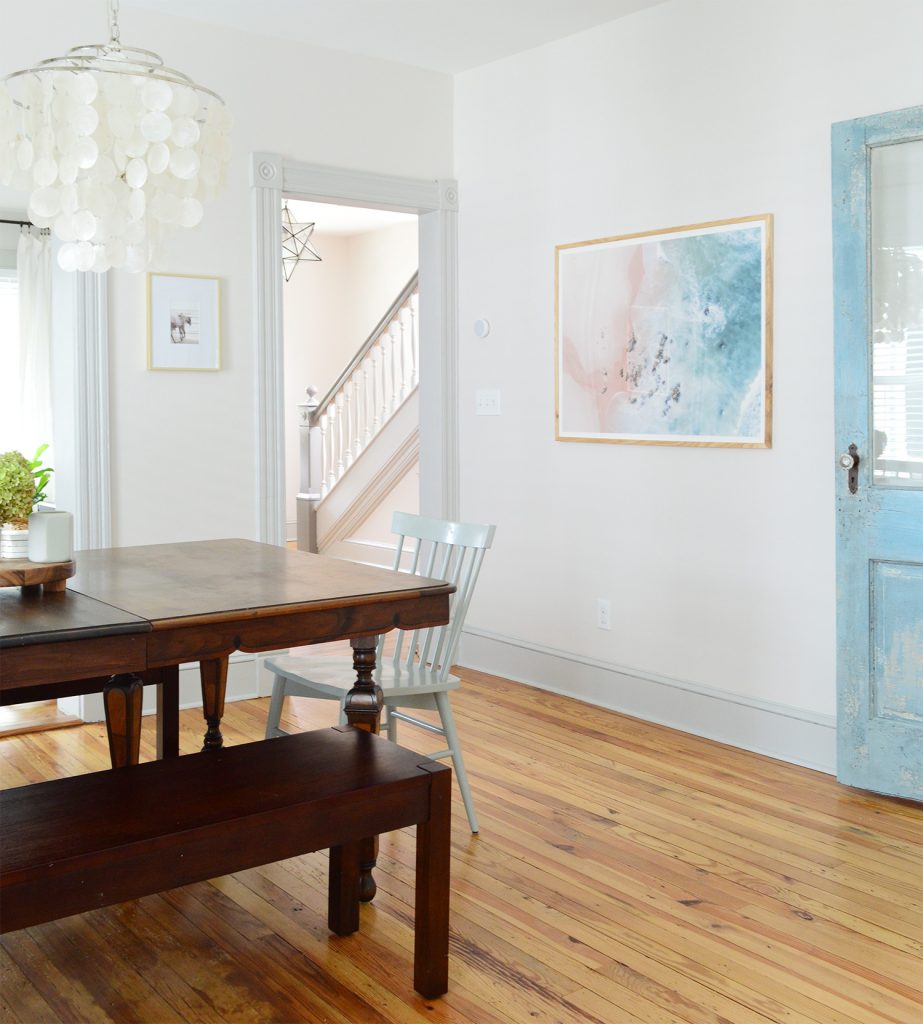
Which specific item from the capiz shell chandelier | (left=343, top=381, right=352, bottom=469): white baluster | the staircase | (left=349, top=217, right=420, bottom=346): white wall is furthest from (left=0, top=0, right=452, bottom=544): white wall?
(left=349, top=217, right=420, bottom=346): white wall

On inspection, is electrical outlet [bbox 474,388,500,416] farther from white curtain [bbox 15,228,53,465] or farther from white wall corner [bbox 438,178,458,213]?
white curtain [bbox 15,228,53,465]

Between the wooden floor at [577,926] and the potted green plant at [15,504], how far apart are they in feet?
3.10

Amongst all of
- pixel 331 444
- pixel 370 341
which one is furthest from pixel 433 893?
pixel 331 444

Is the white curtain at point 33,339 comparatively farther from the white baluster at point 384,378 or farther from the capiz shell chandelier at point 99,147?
the capiz shell chandelier at point 99,147

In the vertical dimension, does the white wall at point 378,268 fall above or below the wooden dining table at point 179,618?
above

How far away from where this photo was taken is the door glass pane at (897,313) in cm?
338

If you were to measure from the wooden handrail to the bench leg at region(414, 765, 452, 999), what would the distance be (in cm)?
546

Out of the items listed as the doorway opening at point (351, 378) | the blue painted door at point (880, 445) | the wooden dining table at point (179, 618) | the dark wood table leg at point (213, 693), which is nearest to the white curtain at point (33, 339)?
the doorway opening at point (351, 378)

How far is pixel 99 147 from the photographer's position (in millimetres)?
2268

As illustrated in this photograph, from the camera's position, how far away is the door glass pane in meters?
3.38

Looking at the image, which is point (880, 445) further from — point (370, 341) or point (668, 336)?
point (370, 341)

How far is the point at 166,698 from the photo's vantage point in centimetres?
318

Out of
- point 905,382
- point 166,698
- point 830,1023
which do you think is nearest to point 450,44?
point 905,382

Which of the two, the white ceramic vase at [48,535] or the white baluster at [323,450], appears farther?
the white baluster at [323,450]
